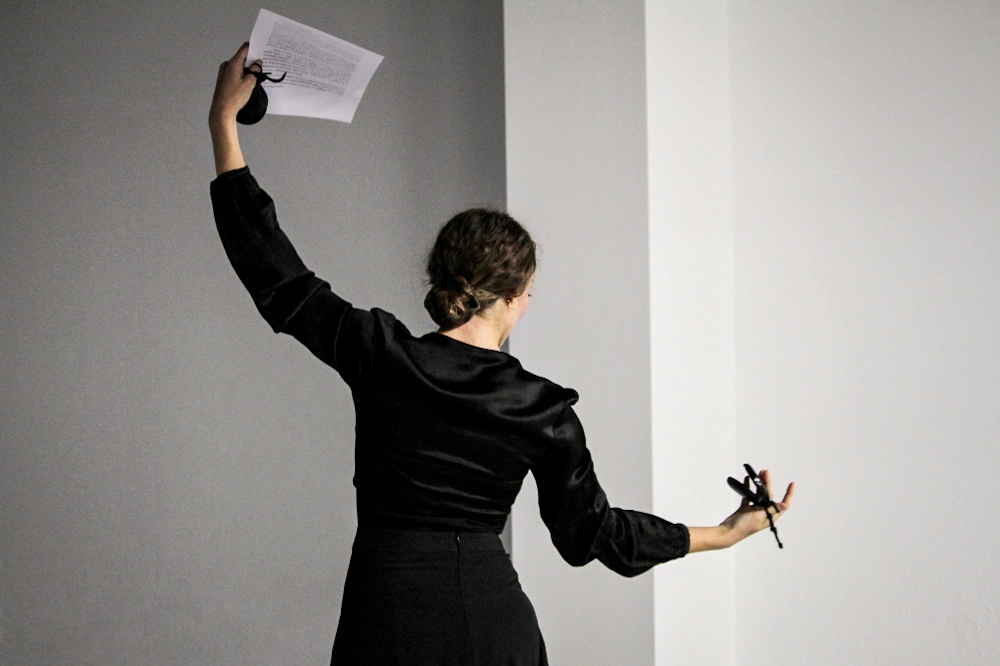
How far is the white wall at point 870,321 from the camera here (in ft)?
7.61

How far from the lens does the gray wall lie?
264cm

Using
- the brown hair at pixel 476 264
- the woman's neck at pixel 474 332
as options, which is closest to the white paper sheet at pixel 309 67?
the brown hair at pixel 476 264

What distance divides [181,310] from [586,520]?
5.65ft

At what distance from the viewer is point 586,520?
151 cm

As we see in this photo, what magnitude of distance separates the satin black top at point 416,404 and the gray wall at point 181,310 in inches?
58.3

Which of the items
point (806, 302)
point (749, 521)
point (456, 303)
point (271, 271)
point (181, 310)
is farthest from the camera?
point (181, 310)

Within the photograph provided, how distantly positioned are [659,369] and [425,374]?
1.14m

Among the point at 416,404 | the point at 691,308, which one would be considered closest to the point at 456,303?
the point at 416,404

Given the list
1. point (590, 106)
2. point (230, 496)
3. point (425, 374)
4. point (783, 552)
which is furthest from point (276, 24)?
point (783, 552)

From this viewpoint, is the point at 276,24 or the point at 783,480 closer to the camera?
the point at 276,24

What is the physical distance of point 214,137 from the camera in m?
1.41

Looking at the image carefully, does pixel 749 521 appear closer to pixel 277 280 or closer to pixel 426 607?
pixel 426 607

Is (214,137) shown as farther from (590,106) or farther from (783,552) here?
(783,552)

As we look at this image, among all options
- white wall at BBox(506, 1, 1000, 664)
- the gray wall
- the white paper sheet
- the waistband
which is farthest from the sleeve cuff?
the gray wall
